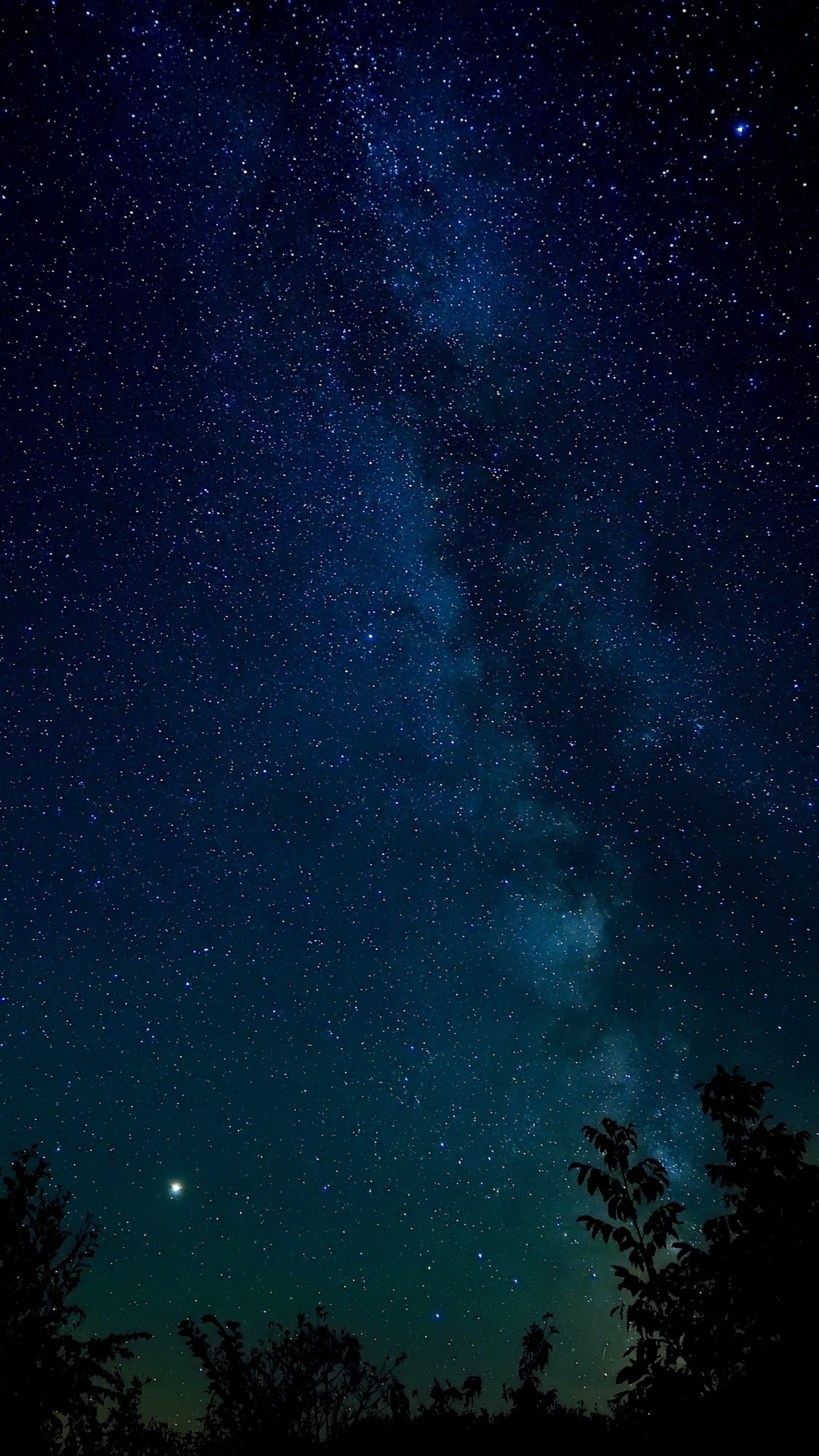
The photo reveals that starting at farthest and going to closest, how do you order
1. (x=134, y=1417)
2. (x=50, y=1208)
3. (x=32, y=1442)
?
(x=134, y=1417)
(x=50, y=1208)
(x=32, y=1442)

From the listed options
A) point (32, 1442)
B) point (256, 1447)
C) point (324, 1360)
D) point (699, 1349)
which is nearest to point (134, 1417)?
point (324, 1360)

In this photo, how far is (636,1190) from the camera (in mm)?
4996

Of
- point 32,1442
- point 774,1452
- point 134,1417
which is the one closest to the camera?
point 774,1452

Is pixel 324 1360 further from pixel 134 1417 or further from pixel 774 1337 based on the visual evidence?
pixel 774 1337

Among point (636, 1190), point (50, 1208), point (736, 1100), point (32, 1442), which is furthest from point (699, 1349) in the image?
point (50, 1208)

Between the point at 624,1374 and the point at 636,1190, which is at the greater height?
the point at 636,1190

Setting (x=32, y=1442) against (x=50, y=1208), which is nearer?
(x=32, y=1442)

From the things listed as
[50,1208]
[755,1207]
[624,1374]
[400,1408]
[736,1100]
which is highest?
[50,1208]

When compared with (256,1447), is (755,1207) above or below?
above

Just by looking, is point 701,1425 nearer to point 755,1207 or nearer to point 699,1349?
point 699,1349

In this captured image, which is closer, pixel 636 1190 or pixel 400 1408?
pixel 636 1190

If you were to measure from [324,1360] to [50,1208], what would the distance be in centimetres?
818

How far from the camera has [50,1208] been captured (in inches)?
645

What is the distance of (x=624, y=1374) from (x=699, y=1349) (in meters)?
0.64
